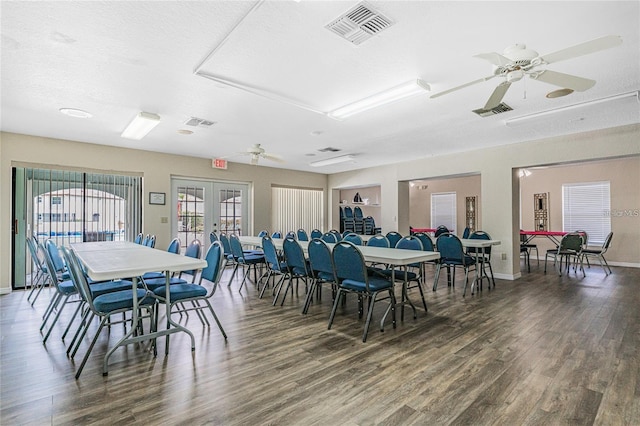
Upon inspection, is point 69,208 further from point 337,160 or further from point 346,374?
point 346,374

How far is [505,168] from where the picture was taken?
610 centimetres

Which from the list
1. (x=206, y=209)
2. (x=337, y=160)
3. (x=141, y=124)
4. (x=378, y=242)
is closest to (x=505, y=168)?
(x=378, y=242)

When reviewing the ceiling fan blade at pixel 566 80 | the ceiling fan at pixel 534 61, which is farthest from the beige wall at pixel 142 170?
the ceiling fan blade at pixel 566 80

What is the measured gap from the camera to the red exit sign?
24.4 feet

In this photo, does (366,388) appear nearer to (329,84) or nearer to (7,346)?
(329,84)

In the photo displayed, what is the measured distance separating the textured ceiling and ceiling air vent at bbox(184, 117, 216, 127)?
0.13 meters

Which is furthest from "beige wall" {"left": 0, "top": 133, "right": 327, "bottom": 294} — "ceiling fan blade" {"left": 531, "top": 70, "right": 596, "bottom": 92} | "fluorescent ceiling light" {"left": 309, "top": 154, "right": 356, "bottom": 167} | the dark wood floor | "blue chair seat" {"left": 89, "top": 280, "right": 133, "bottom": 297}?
"ceiling fan blade" {"left": 531, "top": 70, "right": 596, "bottom": 92}

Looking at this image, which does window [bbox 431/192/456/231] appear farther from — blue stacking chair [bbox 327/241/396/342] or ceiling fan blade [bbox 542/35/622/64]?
ceiling fan blade [bbox 542/35/622/64]

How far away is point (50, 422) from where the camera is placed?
177 cm

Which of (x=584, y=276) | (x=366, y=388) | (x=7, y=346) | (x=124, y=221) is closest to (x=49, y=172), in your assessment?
(x=124, y=221)

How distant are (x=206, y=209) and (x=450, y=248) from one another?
5.29m

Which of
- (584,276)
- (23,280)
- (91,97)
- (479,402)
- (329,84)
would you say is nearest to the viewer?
(479,402)

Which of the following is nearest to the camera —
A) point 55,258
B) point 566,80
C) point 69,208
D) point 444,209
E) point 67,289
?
point 566,80

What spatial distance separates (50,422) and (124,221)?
213 inches
